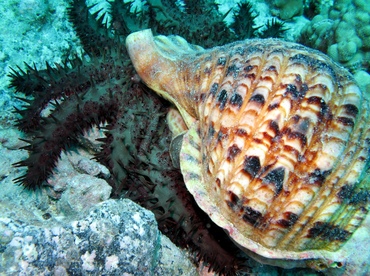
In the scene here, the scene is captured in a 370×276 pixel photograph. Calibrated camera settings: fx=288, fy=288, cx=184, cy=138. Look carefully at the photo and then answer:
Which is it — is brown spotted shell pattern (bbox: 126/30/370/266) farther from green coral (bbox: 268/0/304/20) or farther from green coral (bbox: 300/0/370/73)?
green coral (bbox: 268/0/304/20)

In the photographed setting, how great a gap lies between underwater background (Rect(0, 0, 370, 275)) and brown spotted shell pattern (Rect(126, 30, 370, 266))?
384 millimetres

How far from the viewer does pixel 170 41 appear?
3096mm

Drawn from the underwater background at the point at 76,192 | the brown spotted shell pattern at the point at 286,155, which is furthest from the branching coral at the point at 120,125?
the brown spotted shell pattern at the point at 286,155

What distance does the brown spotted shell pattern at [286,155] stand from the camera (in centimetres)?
178

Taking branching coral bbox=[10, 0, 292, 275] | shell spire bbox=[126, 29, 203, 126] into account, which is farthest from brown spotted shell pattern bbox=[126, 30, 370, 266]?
shell spire bbox=[126, 29, 203, 126]

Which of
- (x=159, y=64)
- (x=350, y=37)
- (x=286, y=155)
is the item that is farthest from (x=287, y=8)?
(x=286, y=155)

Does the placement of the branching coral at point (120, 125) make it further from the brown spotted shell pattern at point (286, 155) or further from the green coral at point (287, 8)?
the green coral at point (287, 8)

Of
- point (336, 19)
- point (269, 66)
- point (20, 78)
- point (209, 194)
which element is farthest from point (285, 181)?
point (336, 19)

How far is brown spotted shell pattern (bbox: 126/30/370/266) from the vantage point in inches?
70.0

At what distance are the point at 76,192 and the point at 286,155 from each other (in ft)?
5.80

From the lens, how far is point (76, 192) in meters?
2.50

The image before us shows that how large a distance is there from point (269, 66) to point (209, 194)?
101cm

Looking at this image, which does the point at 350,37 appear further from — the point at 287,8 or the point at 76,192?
the point at 76,192

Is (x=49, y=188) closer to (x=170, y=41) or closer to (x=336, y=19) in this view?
(x=170, y=41)
